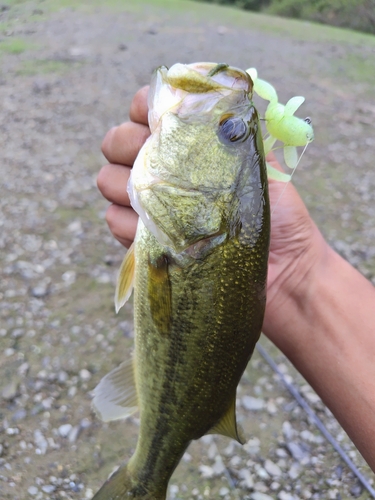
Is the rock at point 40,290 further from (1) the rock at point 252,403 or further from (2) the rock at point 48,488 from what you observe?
(1) the rock at point 252,403

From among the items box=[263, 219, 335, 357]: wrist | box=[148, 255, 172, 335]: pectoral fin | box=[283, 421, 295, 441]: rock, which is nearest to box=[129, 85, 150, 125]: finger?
box=[148, 255, 172, 335]: pectoral fin

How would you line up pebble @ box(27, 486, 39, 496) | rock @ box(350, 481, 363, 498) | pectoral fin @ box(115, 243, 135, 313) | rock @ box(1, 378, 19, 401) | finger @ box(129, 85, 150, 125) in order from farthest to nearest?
rock @ box(1, 378, 19, 401)
rock @ box(350, 481, 363, 498)
pebble @ box(27, 486, 39, 496)
finger @ box(129, 85, 150, 125)
pectoral fin @ box(115, 243, 135, 313)

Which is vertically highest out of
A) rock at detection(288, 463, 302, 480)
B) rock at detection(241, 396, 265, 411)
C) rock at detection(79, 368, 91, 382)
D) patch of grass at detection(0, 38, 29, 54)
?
patch of grass at detection(0, 38, 29, 54)

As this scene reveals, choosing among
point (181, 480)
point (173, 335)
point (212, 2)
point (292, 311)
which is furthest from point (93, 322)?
point (212, 2)

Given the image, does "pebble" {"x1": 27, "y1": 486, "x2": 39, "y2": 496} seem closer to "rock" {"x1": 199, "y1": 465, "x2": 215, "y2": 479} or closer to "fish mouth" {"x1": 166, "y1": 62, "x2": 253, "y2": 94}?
"rock" {"x1": 199, "y1": 465, "x2": 215, "y2": 479}

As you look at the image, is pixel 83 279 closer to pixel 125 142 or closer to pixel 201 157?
pixel 125 142

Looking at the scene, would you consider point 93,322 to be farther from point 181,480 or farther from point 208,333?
point 208,333

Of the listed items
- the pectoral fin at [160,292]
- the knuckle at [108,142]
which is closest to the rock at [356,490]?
the pectoral fin at [160,292]
